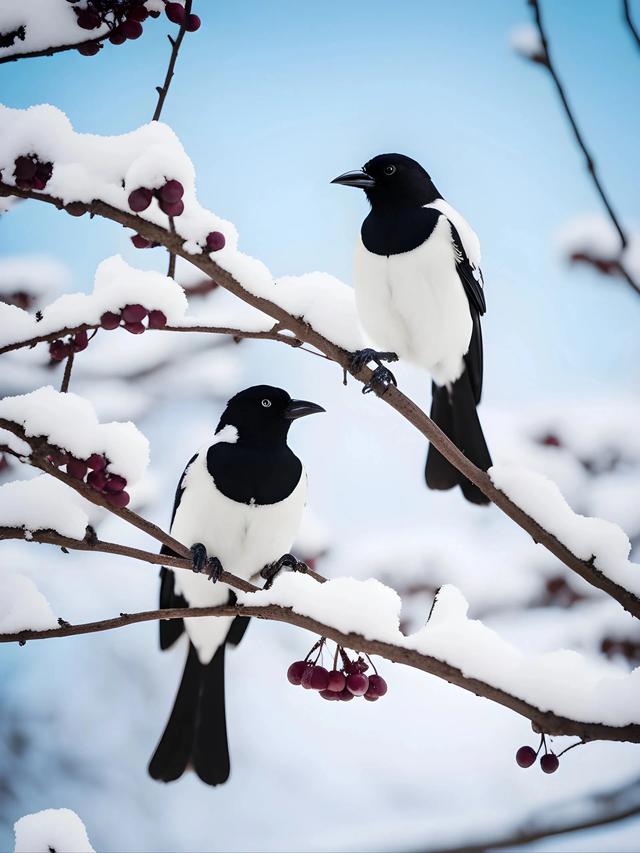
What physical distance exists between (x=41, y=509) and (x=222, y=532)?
1092 mm

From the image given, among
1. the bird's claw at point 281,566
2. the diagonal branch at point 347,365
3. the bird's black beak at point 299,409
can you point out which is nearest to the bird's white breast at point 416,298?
the bird's black beak at point 299,409

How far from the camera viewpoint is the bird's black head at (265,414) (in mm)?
2594

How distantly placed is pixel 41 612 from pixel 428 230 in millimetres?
1626

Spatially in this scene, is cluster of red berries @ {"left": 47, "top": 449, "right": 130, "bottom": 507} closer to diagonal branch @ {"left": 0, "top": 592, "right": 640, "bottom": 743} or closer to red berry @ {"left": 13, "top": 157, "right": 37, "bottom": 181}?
diagonal branch @ {"left": 0, "top": 592, "right": 640, "bottom": 743}

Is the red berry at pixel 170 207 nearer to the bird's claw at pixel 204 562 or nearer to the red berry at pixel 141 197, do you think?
the red berry at pixel 141 197

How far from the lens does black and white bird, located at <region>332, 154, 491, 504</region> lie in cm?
251

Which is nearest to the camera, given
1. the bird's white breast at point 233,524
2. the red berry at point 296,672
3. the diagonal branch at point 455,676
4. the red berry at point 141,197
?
the diagonal branch at point 455,676

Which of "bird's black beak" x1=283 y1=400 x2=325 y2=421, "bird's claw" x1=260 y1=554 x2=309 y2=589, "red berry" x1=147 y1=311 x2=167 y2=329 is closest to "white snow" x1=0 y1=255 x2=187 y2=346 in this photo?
"red berry" x1=147 y1=311 x2=167 y2=329

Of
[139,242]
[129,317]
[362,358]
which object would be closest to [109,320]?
[129,317]

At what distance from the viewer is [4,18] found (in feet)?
4.73

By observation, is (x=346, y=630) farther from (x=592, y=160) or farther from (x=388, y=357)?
(x=388, y=357)

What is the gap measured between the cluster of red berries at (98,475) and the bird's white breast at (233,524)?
96cm

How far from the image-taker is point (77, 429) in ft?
4.63

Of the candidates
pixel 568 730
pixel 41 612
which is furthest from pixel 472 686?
pixel 41 612
